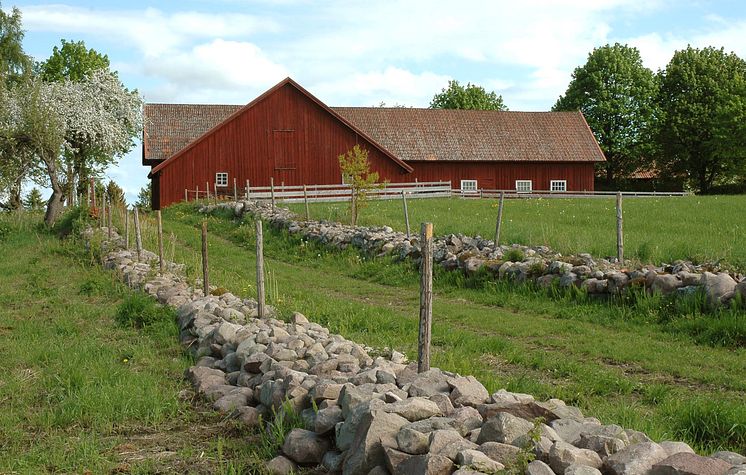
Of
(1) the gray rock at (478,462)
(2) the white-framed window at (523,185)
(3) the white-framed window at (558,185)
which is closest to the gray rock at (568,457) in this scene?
(1) the gray rock at (478,462)

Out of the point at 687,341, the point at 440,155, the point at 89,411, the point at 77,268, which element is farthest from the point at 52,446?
the point at 440,155

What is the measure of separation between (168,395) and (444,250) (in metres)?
9.50

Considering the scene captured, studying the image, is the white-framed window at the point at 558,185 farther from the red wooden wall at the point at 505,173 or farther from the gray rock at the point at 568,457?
the gray rock at the point at 568,457

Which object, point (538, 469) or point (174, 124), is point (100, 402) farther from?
point (174, 124)

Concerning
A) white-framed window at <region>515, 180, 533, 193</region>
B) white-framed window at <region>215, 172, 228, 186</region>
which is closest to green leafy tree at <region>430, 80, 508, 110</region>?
white-framed window at <region>515, 180, 533, 193</region>

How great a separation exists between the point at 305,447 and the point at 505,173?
43508 millimetres

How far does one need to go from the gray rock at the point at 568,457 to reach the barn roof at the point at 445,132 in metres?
39.6

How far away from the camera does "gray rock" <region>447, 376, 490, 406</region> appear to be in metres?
5.94

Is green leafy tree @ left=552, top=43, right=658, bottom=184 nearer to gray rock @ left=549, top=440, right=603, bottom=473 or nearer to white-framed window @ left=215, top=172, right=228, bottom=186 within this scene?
white-framed window @ left=215, top=172, right=228, bottom=186

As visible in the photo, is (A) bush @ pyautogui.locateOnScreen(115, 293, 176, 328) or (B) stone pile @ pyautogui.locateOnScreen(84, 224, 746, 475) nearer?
(B) stone pile @ pyautogui.locateOnScreen(84, 224, 746, 475)

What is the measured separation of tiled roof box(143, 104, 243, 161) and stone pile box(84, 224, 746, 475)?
36789mm

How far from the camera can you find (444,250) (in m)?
16.3

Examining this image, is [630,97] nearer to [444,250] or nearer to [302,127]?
[302,127]

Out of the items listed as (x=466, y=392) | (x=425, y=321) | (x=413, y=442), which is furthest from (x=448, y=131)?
(x=413, y=442)
